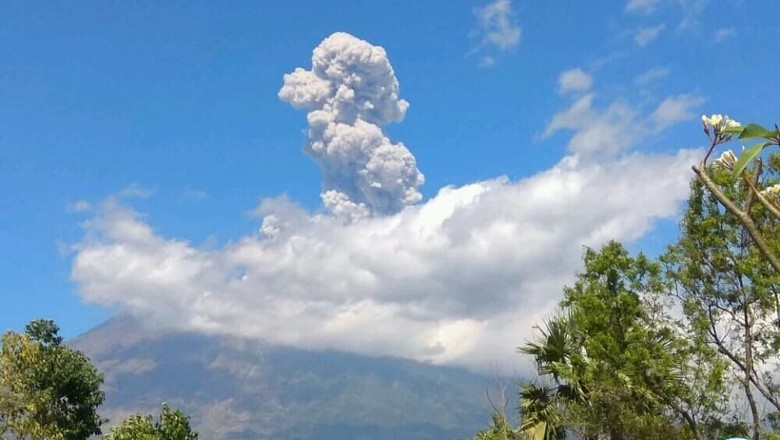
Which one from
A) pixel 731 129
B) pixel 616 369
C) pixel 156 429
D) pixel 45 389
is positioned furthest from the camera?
pixel 45 389

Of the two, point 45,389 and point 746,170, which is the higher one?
point 45,389

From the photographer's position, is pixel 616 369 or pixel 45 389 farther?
pixel 45 389

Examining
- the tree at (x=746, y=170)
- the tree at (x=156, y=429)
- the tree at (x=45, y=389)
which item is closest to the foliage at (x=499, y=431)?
the tree at (x=156, y=429)

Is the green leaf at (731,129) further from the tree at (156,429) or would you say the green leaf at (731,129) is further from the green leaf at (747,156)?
the tree at (156,429)

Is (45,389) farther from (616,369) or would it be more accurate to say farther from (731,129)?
(731,129)

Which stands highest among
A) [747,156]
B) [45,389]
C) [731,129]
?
[45,389]

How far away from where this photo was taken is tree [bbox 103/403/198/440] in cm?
2320

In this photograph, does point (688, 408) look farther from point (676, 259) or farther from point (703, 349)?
point (676, 259)

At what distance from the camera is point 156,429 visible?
79.7 ft

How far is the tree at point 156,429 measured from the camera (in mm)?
23203

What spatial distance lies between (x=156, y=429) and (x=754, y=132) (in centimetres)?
2399

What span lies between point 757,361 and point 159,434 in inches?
662

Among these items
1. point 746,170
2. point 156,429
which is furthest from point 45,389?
point 746,170

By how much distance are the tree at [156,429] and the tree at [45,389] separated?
292 centimetres
